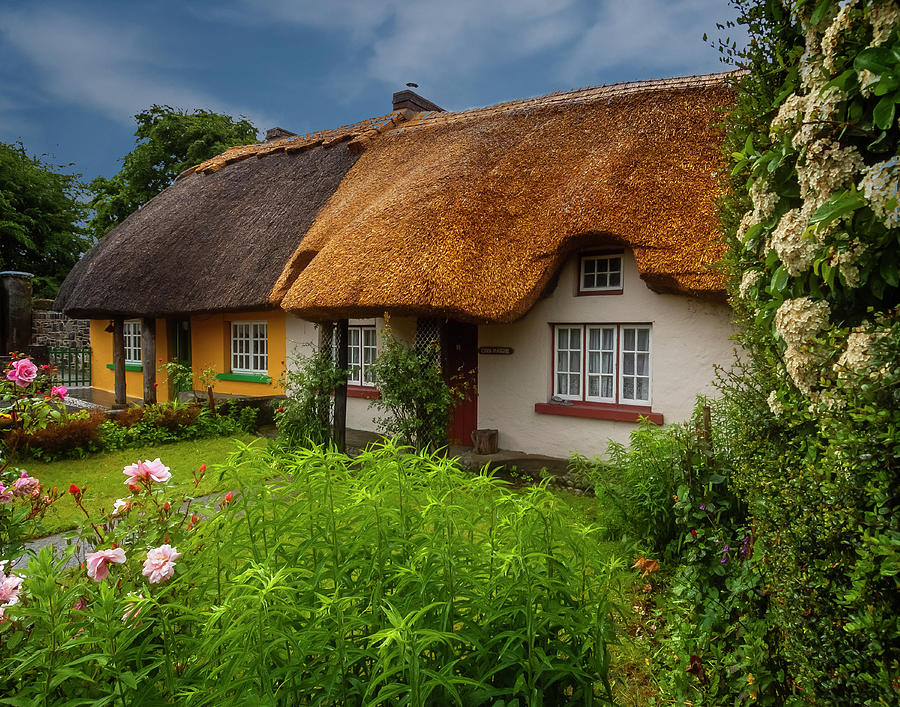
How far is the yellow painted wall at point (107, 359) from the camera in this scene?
14.4 metres

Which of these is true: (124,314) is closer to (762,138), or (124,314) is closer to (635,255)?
(635,255)

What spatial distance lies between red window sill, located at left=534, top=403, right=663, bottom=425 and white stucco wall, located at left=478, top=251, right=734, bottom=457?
0.09 metres

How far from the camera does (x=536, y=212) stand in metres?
8.11

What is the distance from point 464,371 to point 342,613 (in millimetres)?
7604

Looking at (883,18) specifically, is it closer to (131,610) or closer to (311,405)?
(131,610)

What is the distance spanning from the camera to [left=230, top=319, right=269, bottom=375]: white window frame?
1235 centimetres

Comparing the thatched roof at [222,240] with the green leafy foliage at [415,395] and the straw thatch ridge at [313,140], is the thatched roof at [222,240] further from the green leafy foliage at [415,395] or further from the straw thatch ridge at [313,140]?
the green leafy foliage at [415,395]

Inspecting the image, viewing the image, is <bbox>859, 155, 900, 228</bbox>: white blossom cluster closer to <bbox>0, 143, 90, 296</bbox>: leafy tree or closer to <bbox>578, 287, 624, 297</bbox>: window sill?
<bbox>578, 287, 624, 297</bbox>: window sill

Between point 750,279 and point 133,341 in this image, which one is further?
point 133,341

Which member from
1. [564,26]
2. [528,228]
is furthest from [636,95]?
[564,26]

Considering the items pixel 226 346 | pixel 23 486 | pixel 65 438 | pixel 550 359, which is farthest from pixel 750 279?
pixel 226 346

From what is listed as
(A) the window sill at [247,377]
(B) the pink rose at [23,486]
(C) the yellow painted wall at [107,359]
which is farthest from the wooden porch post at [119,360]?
(B) the pink rose at [23,486]

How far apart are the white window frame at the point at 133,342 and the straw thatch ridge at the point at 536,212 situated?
29.5 feet

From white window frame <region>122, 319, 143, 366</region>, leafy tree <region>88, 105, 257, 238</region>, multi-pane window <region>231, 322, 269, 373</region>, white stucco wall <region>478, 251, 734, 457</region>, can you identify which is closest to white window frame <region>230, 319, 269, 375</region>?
multi-pane window <region>231, 322, 269, 373</region>
